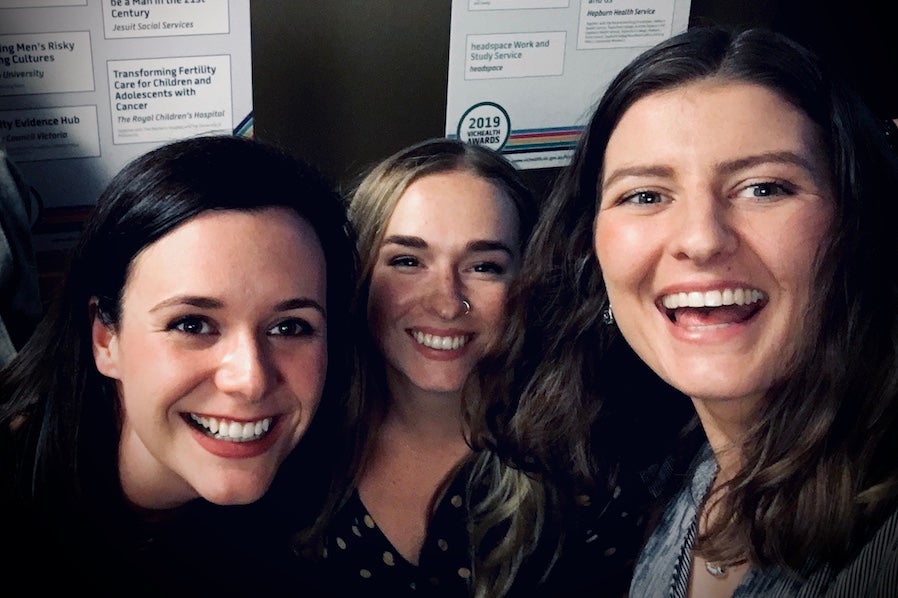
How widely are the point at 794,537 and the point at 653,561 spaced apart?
20 centimetres

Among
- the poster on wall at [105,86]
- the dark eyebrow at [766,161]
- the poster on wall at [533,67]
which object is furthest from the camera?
the poster on wall at [533,67]

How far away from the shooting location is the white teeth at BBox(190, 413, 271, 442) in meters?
0.75

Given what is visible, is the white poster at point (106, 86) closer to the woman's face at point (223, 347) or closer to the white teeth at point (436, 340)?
the woman's face at point (223, 347)

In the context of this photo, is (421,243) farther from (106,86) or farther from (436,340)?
(106,86)

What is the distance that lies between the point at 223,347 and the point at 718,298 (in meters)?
0.41

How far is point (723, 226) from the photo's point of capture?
0.69 metres

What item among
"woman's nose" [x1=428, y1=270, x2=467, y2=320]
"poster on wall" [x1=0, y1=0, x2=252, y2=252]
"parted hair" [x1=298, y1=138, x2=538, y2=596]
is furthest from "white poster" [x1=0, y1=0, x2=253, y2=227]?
"woman's nose" [x1=428, y1=270, x2=467, y2=320]

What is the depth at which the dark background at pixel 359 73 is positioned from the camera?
0.88 m

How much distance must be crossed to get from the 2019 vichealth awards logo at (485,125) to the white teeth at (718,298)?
0.32 metres

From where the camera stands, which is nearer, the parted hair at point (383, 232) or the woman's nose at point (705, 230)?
the woman's nose at point (705, 230)

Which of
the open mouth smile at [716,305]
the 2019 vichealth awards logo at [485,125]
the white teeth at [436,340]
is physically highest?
the 2019 vichealth awards logo at [485,125]

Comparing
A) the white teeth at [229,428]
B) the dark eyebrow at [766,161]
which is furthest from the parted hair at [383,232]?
the dark eyebrow at [766,161]

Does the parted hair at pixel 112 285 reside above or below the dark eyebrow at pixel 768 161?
below

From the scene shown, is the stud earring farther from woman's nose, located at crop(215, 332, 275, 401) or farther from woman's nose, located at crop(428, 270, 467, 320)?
woman's nose, located at crop(215, 332, 275, 401)
